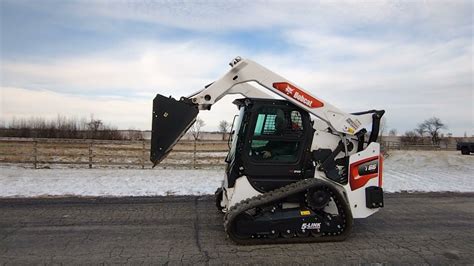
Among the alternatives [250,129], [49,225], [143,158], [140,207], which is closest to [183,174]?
[143,158]

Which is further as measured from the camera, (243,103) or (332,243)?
(243,103)

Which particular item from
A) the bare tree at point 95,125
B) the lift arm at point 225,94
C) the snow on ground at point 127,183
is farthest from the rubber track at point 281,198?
the bare tree at point 95,125

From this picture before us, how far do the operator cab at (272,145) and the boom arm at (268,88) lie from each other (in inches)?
7.2

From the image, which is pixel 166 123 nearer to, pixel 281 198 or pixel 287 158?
pixel 287 158

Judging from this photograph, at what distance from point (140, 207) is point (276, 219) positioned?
12.5 ft

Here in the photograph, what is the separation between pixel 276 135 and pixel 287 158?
16.3 inches

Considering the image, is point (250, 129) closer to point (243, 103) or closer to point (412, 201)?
point (243, 103)

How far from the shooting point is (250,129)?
233 inches

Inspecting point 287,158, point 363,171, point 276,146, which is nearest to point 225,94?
point 276,146

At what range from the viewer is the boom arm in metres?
6.00

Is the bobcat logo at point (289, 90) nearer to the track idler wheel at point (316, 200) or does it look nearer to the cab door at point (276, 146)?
the cab door at point (276, 146)

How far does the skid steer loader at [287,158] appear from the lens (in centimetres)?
567

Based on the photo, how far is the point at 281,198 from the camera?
566cm

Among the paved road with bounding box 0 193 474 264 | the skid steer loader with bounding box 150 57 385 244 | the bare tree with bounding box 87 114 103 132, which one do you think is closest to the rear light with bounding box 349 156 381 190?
the skid steer loader with bounding box 150 57 385 244
